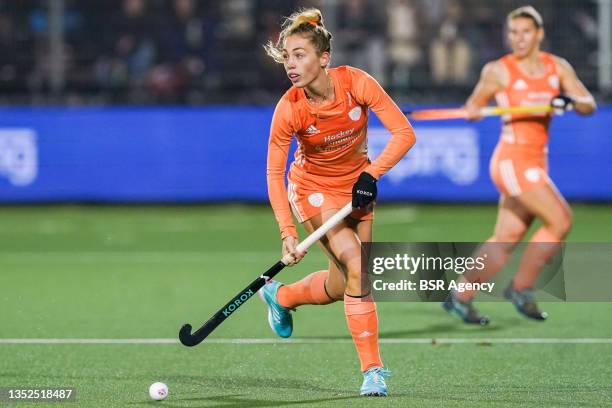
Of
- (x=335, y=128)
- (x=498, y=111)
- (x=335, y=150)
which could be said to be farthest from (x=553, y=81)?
(x=335, y=128)

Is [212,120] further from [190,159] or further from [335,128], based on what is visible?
[335,128]

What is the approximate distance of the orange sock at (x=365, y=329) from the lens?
19.0ft

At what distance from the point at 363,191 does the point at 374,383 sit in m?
0.84

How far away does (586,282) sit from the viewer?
8.75m

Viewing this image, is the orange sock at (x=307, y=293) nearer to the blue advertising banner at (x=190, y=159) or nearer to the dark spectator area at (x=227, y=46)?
the blue advertising banner at (x=190, y=159)

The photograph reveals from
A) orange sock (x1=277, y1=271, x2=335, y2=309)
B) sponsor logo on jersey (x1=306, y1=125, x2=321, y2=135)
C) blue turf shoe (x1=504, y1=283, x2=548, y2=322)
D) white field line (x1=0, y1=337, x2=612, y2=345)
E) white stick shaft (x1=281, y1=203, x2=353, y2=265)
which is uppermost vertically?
sponsor logo on jersey (x1=306, y1=125, x2=321, y2=135)

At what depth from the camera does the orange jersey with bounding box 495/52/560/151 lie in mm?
8289

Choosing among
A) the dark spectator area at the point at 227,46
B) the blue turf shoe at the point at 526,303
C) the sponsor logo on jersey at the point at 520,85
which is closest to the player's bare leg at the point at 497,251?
the blue turf shoe at the point at 526,303

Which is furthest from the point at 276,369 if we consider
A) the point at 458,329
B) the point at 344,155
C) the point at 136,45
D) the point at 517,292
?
the point at 136,45

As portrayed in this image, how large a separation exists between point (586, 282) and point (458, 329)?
1.31 m

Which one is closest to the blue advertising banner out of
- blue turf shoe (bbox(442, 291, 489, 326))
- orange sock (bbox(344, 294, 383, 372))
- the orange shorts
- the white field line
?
the orange shorts

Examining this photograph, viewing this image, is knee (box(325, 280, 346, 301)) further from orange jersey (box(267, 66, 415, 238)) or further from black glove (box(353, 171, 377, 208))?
black glove (box(353, 171, 377, 208))

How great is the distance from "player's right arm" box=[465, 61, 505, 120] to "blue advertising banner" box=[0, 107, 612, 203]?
251 inches

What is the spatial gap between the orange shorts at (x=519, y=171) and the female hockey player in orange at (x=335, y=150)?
2153 millimetres
